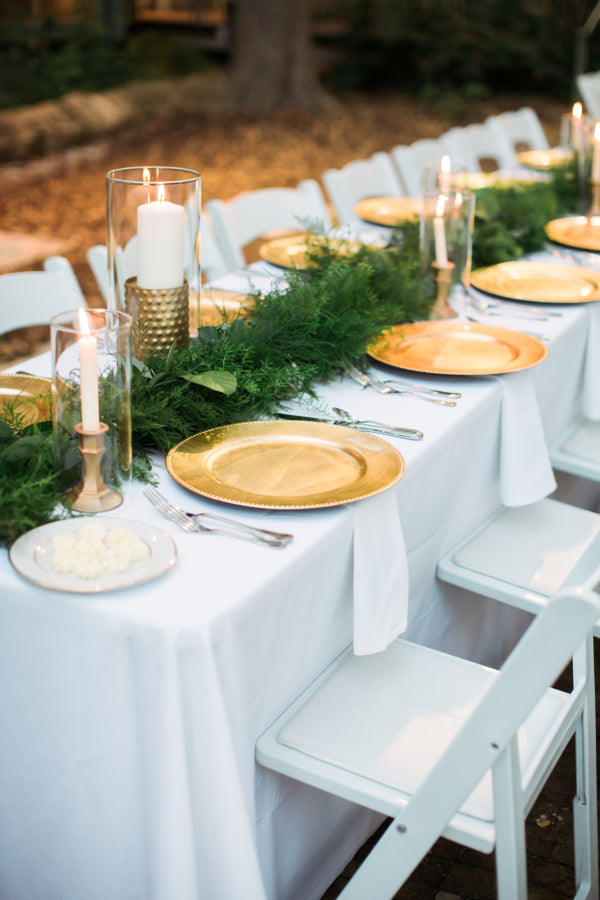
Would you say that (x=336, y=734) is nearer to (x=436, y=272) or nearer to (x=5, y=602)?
(x=5, y=602)

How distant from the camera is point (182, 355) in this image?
66.6 inches

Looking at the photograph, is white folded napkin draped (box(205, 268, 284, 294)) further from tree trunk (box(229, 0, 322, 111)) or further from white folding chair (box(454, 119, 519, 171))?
tree trunk (box(229, 0, 322, 111))

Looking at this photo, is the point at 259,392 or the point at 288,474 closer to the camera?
the point at 288,474

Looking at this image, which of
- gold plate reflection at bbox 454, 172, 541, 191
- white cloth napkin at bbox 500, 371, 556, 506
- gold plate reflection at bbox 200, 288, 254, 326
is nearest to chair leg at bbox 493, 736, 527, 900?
white cloth napkin at bbox 500, 371, 556, 506

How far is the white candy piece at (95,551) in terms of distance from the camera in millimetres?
1207

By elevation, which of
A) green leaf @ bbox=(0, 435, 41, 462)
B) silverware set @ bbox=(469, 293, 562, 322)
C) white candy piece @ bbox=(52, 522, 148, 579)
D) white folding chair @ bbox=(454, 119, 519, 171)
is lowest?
white candy piece @ bbox=(52, 522, 148, 579)

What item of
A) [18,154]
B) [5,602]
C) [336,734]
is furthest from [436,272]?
[18,154]

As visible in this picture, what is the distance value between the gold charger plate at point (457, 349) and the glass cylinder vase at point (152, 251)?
1.50ft

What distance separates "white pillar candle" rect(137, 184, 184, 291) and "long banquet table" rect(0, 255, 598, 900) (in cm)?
35

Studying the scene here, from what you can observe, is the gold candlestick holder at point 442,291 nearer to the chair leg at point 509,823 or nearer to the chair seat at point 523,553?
the chair seat at point 523,553

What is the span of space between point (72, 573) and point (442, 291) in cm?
137

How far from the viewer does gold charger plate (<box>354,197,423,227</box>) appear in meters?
3.23

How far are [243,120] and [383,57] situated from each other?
13.4 ft

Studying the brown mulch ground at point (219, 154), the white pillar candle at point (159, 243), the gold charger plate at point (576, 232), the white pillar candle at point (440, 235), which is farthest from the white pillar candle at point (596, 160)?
the brown mulch ground at point (219, 154)
